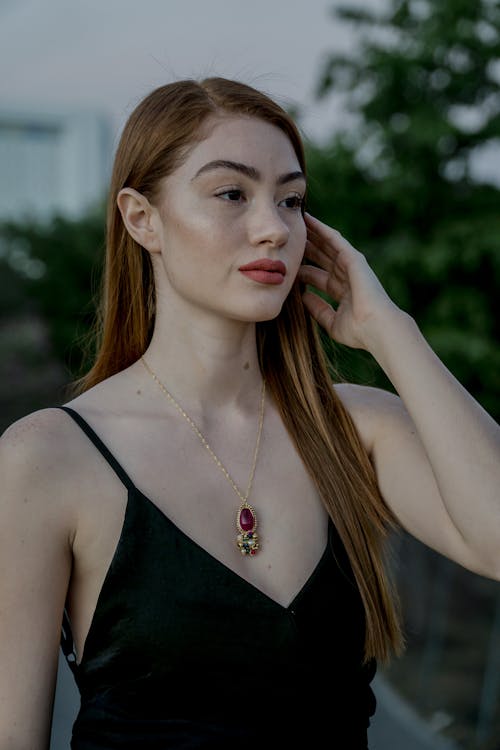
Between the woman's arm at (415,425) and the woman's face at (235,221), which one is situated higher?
the woman's face at (235,221)

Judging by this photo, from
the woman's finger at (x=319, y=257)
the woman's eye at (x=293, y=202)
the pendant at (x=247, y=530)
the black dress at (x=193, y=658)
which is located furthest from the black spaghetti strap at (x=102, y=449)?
the woman's finger at (x=319, y=257)

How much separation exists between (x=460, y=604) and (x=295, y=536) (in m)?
7.63

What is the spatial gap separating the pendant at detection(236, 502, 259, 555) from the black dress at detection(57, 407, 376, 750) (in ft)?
0.29

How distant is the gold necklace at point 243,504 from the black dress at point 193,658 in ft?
0.31

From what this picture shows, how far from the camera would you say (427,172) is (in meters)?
8.12

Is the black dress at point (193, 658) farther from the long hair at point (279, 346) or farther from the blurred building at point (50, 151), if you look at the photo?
the blurred building at point (50, 151)

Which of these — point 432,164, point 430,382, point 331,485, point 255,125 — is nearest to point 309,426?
point 331,485

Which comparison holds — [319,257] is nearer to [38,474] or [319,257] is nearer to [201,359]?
[201,359]

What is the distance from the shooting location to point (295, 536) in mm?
2010

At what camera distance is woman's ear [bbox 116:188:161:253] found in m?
2.14

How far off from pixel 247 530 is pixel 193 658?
0.90 feet

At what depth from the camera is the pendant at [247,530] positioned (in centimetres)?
195

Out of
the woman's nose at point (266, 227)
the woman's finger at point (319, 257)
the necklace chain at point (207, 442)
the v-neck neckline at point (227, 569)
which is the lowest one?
the v-neck neckline at point (227, 569)

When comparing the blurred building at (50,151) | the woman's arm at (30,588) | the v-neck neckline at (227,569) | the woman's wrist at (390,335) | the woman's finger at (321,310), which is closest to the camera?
the woman's arm at (30,588)
